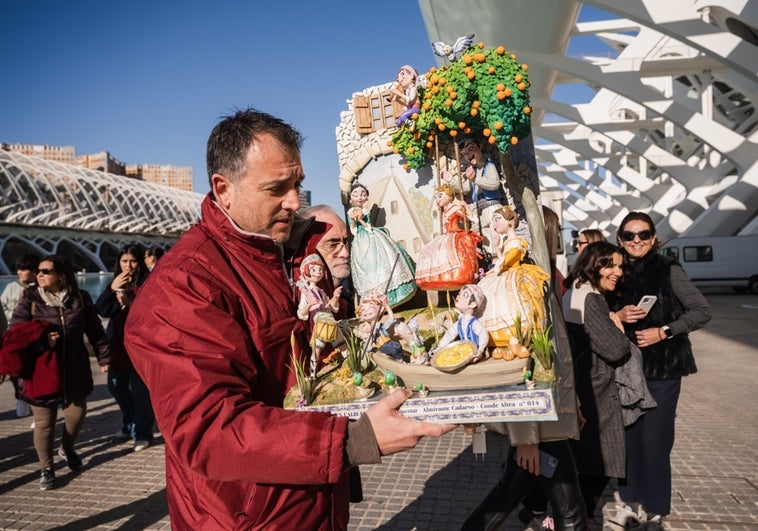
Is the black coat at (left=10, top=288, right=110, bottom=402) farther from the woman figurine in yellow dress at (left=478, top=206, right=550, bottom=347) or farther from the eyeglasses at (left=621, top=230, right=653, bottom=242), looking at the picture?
the eyeglasses at (left=621, top=230, right=653, bottom=242)

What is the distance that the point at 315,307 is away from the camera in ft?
7.15

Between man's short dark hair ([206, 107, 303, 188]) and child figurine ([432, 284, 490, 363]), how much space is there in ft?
2.94

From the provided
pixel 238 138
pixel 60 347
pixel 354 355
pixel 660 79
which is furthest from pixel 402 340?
pixel 660 79

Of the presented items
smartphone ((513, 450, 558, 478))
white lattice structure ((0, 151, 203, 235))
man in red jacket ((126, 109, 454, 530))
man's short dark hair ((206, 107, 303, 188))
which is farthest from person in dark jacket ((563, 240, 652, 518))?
white lattice structure ((0, 151, 203, 235))

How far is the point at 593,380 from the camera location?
12.4 feet

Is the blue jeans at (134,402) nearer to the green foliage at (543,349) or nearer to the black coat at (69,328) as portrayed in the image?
the black coat at (69,328)

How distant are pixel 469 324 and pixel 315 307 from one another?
61 centimetres

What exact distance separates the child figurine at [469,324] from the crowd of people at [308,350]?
0.03ft

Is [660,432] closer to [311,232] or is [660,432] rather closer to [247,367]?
[311,232]

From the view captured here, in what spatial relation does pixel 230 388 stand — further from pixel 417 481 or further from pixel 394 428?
pixel 417 481

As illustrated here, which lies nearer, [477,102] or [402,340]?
[402,340]

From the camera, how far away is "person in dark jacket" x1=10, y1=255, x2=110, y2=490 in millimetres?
5539

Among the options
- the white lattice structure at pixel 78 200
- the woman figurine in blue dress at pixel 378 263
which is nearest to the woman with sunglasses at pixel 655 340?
the woman figurine in blue dress at pixel 378 263

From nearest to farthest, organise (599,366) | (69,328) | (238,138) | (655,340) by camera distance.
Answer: (238,138)
(599,366)
(655,340)
(69,328)
